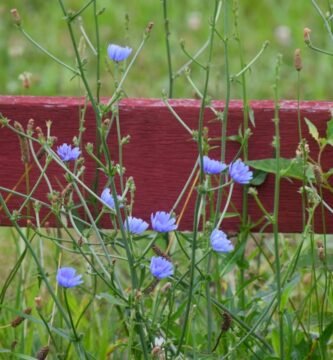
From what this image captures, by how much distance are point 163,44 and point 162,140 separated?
9.01ft

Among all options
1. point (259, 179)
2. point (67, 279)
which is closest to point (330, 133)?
point (259, 179)

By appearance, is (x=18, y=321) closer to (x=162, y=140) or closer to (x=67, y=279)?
(x=67, y=279)

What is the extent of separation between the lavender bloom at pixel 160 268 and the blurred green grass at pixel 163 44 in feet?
8.59

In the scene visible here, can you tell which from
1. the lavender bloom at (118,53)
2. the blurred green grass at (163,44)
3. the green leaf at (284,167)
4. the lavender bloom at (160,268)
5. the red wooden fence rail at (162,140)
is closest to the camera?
the lavender bloom at (160,268)

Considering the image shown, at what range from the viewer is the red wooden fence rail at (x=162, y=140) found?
2.02 metres

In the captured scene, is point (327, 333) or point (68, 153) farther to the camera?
point (327, 333)

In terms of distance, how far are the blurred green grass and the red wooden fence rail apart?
2.13 metres

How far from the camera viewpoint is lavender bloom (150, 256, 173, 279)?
5.16 ft

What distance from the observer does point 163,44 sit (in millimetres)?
4738

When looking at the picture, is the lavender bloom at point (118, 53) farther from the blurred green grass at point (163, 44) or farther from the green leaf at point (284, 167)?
the blurred green grass at point (163, 44)

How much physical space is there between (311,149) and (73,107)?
440 millimetres

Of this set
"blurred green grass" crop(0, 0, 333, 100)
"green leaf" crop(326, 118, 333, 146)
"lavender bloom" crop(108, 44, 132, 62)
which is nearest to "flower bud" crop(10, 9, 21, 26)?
"lavender bloom" crop(108, 44, 132, 62)

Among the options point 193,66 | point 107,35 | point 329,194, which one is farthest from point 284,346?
point 107,35

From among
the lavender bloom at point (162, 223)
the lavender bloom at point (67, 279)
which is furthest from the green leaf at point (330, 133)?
the lavender bloom at point (67, 279)
